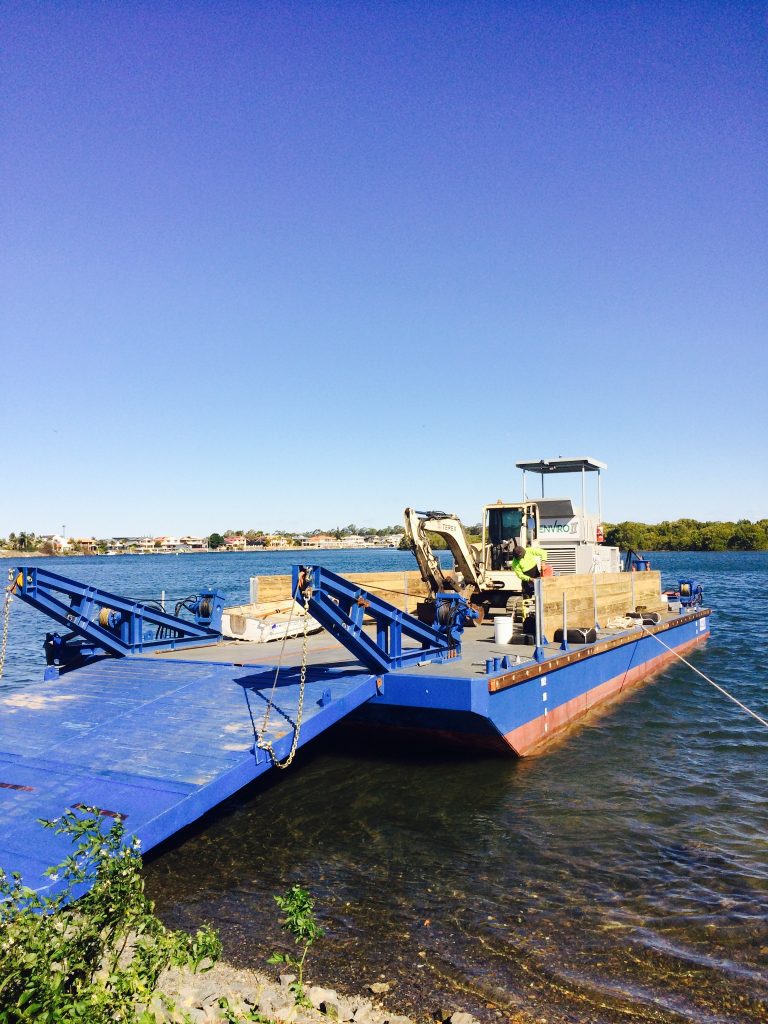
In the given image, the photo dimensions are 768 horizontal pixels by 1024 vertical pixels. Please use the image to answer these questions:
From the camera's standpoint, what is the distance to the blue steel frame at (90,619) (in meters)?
11.9

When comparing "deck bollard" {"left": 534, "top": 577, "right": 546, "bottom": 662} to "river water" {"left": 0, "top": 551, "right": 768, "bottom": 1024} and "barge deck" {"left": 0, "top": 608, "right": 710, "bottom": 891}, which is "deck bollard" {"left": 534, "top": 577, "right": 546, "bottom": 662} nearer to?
"barge deck" {"left": 0, "top": 608, "right": 710, "bottom": 891}

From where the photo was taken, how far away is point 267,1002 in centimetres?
551

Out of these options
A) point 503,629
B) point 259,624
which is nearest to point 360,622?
point 503,629

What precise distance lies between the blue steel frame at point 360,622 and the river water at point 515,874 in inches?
71.2

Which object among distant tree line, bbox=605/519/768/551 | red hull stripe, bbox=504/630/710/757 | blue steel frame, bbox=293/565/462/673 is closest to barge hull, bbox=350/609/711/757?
red hull stripe, bbox=504/630/710/757

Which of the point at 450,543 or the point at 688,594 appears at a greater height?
the point at 450,543

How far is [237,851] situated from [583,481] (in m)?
15.4

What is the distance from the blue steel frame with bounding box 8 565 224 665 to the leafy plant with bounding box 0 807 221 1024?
749 centimetres

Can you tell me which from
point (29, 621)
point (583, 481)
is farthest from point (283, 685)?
point (29, 621)

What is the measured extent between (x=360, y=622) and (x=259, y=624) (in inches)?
207

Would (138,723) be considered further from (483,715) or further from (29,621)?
(29,621)

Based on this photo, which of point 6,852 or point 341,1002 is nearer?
point 341,1002

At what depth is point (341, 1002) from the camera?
18.4ft

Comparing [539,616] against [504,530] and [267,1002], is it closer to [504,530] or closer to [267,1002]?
[504,530]
